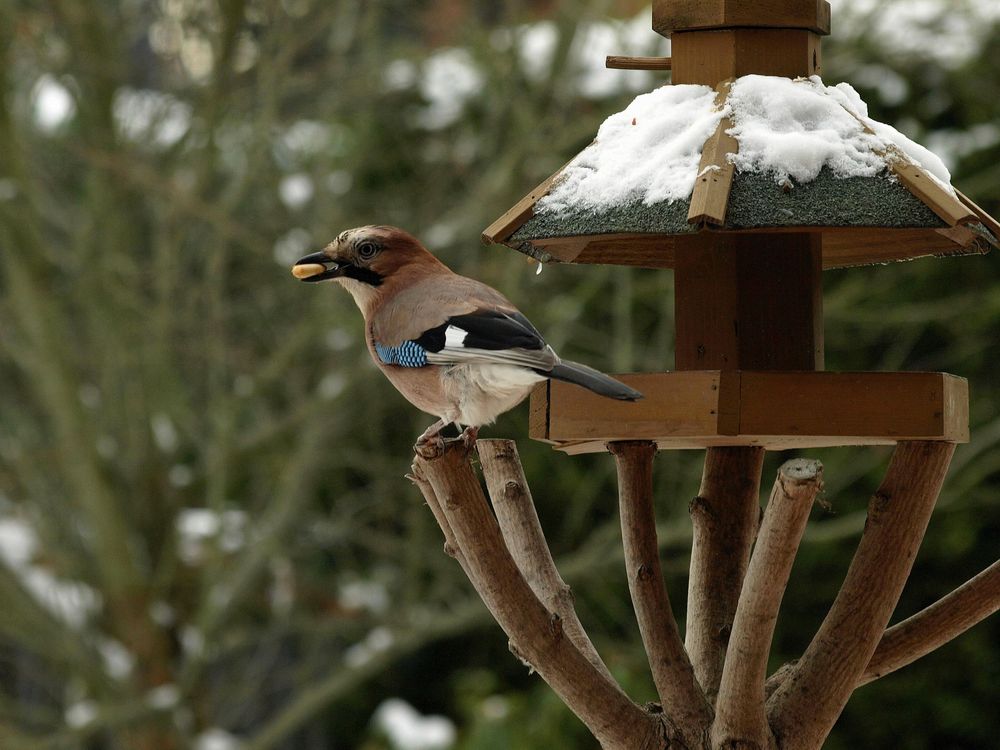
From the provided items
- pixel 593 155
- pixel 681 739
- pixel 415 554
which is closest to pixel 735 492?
pixel 681 739

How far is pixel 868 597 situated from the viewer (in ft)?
8.63

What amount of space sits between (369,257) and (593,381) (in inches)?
30.2

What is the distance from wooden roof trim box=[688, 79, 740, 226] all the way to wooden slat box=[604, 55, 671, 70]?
0.31 metres

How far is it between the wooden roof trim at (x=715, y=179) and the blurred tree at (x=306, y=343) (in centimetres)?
339

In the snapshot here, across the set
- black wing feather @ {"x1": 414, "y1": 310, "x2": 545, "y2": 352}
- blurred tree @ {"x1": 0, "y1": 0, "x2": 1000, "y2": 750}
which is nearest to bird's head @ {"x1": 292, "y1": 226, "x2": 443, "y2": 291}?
black wing feather @ {"x1": 414, "y1": 310, "x2": 545, "y2": 352}

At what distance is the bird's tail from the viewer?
89.1 inches

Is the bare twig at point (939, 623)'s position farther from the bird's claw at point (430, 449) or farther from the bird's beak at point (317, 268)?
the bird's beak at point (317, 268)

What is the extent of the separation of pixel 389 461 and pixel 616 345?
1353 mm

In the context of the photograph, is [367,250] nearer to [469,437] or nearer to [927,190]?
[469,437]

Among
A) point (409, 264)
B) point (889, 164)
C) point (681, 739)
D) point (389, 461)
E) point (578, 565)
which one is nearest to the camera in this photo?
point (889, 164)

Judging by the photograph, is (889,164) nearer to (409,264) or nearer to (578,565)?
(409,264)

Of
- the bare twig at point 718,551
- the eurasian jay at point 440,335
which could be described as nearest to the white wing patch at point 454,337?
the eurasian jay at point 440,335

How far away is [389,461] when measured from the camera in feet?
23.2

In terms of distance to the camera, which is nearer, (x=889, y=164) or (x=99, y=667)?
(x=889, y=164)
